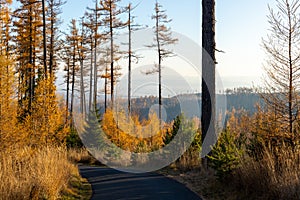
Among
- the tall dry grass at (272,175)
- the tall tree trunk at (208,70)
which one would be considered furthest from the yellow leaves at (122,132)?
the tall dry grass at (272,175)

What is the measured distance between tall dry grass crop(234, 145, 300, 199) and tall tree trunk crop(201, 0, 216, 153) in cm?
326

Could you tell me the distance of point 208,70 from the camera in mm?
12156

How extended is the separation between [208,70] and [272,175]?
5.44 metres

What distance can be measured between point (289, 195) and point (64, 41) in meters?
29.5

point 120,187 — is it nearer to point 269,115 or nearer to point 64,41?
point 269,115

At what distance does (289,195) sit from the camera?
665 cm

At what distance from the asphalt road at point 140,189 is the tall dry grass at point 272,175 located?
1.39m

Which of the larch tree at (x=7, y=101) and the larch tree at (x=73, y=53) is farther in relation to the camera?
the larch tree at (x=73, y=53)

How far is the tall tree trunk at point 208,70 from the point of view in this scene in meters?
12.0

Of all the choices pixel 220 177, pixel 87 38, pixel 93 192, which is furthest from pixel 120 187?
pixel 87 38

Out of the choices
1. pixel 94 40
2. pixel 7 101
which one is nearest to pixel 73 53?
pixel 94 40

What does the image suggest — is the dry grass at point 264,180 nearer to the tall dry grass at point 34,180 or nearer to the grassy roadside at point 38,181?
the grassy roadside at point 38,181

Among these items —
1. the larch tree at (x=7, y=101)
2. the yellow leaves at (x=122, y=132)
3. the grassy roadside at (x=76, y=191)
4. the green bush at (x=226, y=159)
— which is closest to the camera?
the grassy roadside at (x=76, y=191)

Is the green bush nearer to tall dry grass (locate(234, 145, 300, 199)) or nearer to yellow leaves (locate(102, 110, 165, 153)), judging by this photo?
tall dry grass (locate(234, 145, 300, 199))
